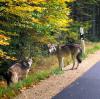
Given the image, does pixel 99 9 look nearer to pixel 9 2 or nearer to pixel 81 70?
pixel 81 70

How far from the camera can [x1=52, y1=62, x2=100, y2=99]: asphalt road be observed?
1069 cm

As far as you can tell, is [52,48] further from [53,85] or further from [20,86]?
[20,86]

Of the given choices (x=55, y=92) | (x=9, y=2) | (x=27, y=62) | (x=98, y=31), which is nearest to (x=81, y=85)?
(x=55, y=92)

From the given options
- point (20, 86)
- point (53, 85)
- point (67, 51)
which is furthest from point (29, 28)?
point (20, 86)

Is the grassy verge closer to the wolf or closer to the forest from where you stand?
the wolf

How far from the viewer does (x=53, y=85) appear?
1225cm

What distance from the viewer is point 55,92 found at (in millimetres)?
11180

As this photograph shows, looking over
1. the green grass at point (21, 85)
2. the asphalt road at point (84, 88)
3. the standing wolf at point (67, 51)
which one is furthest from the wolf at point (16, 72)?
the standing wolf at point (67, 51)

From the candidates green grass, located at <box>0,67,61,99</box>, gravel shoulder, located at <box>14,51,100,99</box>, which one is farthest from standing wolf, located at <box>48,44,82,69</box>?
green grass, located at <box>0,67,61,99</box>

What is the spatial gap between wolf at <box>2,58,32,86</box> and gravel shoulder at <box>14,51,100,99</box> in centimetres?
85

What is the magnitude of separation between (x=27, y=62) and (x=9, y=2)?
8.96 feet

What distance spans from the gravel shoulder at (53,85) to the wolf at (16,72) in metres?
0.85

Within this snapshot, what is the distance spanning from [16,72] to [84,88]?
2.47 m

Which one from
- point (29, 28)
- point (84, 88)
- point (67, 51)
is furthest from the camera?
point (67, 51)
